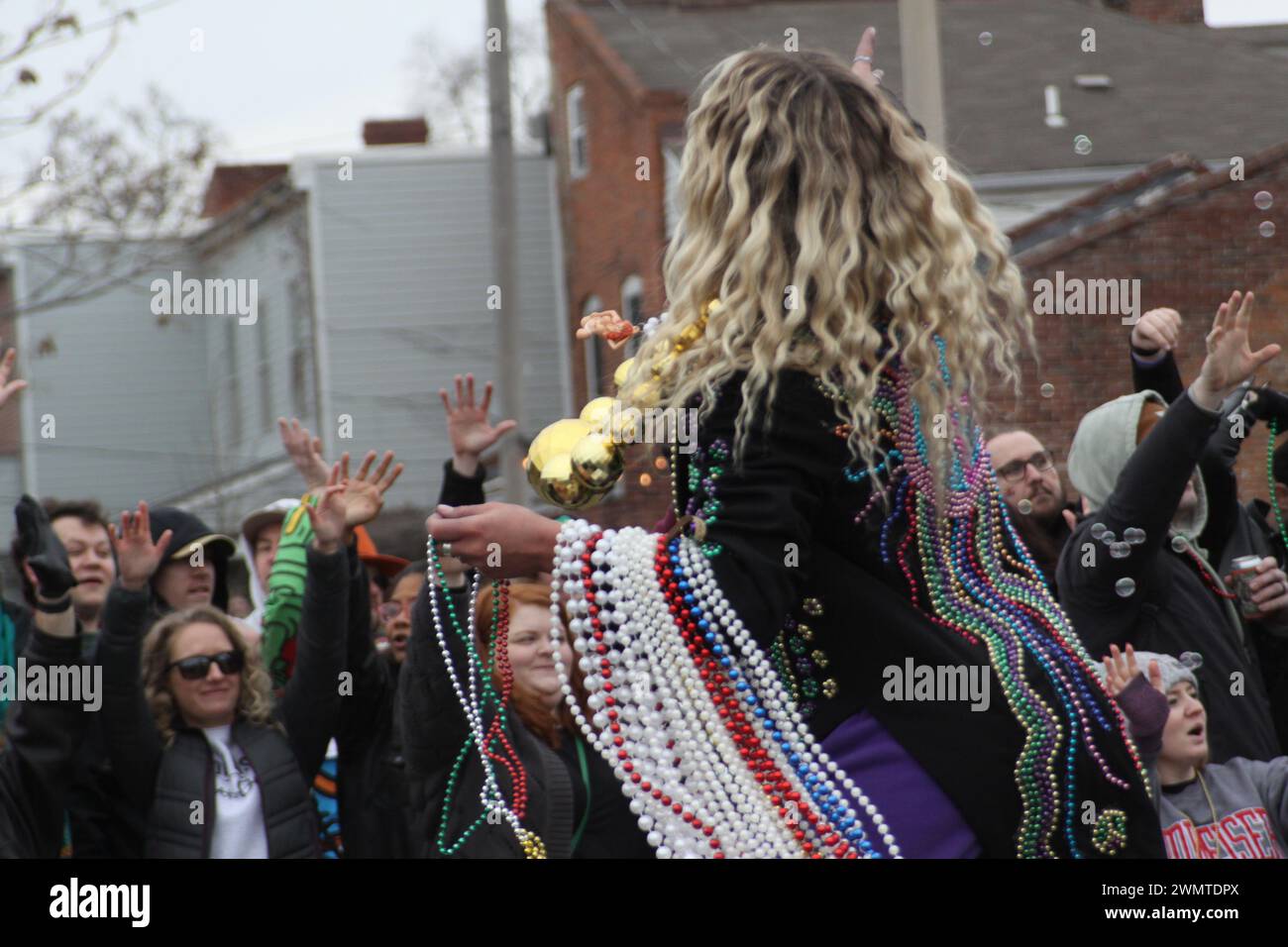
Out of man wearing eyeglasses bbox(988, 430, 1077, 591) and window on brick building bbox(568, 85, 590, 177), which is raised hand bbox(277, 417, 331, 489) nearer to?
man wearing eyeglasses bbox(988, 430, 1077, 591)

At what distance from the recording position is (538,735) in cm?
429

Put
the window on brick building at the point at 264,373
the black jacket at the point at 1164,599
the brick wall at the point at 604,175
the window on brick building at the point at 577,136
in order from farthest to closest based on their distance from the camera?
the window on brick building at the point at 264,373 < the window on brick building at the point at 577,136 < the brick wall at the point at 604,175 < the black jacket at the point at 1164,599

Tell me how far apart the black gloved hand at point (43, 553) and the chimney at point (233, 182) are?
2115cm

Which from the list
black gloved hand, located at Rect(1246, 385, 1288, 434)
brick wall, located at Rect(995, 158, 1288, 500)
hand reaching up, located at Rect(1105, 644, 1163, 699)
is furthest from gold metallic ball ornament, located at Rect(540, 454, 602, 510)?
brick wall, located at Rect(995, 158, 1288, 500)

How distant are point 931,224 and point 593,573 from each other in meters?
0.70

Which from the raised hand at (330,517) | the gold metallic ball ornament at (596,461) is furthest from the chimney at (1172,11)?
the gold metallic ball ornament at (596,461)

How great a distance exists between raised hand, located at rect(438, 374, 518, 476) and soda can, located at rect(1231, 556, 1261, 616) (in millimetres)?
1812

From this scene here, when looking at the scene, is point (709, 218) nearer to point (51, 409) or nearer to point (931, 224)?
point (931, 224)

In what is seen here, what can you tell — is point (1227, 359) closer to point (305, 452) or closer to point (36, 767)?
point (305, 452)

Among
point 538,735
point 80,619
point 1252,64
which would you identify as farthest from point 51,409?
point 538,735

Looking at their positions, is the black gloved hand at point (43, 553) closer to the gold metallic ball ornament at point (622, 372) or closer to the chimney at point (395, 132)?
the gold metallic ball ornament at point (622, 372)

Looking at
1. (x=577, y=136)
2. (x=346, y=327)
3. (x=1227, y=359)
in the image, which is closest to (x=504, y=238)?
(x=577, y=136)

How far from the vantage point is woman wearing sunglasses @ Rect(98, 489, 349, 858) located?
15.6 ft

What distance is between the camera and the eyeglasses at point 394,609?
576 cm
